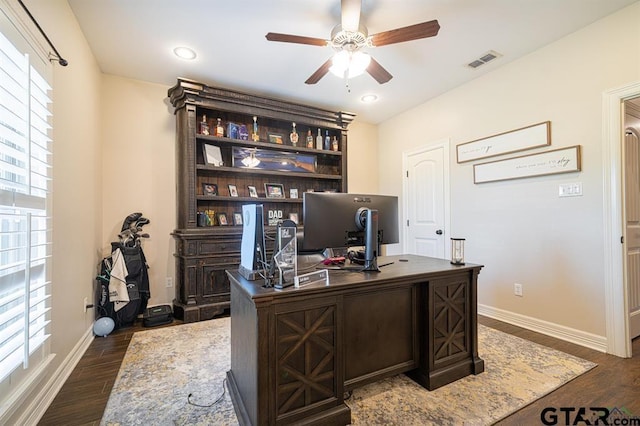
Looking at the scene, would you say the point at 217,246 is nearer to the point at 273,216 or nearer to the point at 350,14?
the point at 273,216

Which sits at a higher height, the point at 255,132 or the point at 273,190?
the point at 255,132

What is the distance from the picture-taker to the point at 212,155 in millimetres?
3584

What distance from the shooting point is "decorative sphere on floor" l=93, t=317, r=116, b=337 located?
2697 millimetres

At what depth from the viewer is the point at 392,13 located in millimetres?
2262

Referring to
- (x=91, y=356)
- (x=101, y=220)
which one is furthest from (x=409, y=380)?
(x=101, y=220)

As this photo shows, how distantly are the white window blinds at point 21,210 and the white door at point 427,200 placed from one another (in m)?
3.91

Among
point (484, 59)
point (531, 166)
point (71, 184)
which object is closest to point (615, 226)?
point (531, 166)

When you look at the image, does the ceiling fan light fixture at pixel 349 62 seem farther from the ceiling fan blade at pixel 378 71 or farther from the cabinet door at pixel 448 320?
the cabinet door at pixel 448 320

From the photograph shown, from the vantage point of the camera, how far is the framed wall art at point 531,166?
257cm

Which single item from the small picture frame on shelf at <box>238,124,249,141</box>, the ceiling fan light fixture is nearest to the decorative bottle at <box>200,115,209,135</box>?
the small picture frame on shelf at <box>238,124,249,141</box>

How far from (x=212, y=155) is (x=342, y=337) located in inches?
113

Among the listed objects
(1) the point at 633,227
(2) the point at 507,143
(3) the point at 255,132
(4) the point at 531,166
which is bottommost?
(1) the point at 633,227

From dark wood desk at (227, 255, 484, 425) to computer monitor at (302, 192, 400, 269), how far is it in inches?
8.4

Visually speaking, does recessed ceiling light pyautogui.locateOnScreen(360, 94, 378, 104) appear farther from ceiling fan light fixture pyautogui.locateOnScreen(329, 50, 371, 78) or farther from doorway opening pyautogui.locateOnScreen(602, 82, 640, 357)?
doorway opening pyautogui.locateOnScreen(602, 82, 640, 357)
